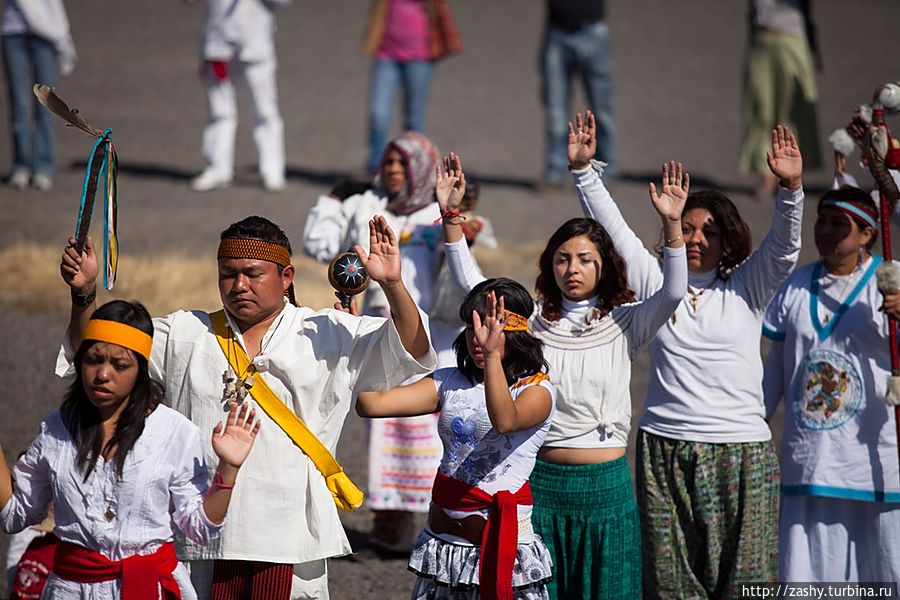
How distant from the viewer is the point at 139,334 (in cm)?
A: 375

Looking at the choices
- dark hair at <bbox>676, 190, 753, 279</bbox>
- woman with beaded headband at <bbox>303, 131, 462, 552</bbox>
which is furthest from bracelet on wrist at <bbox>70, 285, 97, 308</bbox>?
dark hair at <bbox>676, 190, 753, 279</bbox>

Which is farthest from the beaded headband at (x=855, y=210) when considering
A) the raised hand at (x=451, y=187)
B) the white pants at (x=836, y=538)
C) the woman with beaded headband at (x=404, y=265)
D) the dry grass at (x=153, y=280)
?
the dry grass at (x=153, y=280)

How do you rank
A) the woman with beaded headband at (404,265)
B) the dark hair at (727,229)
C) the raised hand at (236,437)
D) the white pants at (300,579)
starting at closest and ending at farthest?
the raised hand at (236,437)
the white pants at (300,579)
the dark hair at (727,229)
the woman with beaded headband at (404,265)

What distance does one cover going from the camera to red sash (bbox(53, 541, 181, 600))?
3713 millimetres

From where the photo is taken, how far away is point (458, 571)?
13.6 feet

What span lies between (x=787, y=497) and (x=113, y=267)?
9.51ft

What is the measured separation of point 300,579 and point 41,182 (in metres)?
8.94

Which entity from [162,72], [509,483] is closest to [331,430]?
[509,483]

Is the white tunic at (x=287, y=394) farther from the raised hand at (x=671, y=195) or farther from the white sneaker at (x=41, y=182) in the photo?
the white sneaker at (x=41, y=182)

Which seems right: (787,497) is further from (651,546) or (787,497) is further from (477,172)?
(477,172)

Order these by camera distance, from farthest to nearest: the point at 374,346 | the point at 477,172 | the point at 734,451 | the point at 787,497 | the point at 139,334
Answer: the point at 477,172, the point at 787,497, the point at 734,451, the point at 374,346, the point at 139,334

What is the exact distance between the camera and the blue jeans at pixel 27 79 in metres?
11.7

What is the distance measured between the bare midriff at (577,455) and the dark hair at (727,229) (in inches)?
37.2

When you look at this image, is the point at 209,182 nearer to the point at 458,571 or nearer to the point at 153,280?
the point at 153,280
